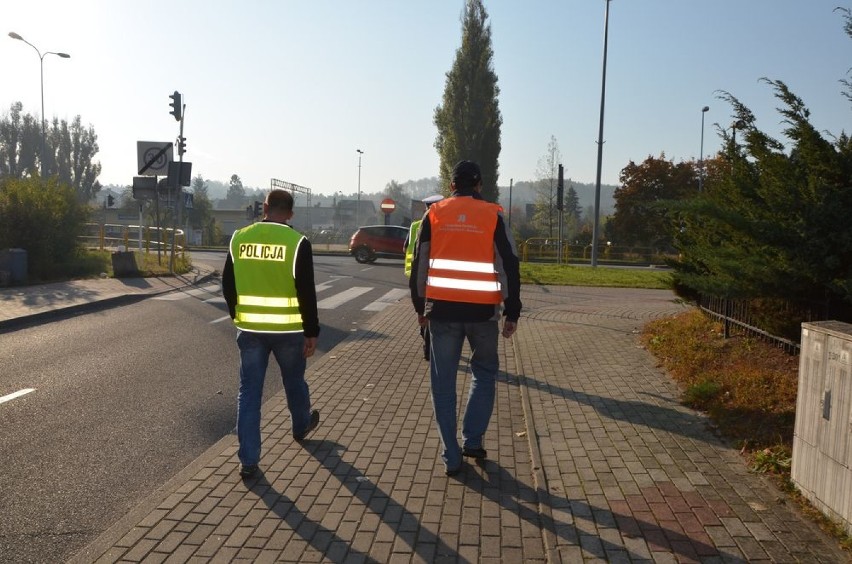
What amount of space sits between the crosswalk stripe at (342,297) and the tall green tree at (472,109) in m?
37.6

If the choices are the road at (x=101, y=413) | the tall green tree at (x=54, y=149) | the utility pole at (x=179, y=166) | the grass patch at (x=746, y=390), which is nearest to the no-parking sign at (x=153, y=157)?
the utility pole at (x=179, y=166)

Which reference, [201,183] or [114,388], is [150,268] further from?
[201,183]

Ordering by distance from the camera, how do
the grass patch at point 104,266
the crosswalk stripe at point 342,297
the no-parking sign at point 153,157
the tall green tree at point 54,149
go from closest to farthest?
the crosswalk stripe at point 342,297 → the grass patch at point 104,266 → the no-parking sign at point 153,157 → the tall green tree at point 54,149

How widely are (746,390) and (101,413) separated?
211 inches

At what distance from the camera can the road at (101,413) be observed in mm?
4324

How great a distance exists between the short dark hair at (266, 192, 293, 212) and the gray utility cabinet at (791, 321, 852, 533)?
322 centimetres

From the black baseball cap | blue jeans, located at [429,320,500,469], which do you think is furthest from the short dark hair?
blue jeans, located at [429,320,500,469]

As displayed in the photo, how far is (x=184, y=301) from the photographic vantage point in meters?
15.4

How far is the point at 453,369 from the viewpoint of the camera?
5.02 meters

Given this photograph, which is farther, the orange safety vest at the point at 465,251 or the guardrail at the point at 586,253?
the guardrail at the point at 586,253

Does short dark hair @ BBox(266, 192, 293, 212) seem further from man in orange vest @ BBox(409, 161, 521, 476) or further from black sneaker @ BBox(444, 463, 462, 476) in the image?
black sneaker @ BBox(444, 463, 462, 476)

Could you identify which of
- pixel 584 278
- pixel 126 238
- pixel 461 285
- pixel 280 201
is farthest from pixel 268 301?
pixel 126 238

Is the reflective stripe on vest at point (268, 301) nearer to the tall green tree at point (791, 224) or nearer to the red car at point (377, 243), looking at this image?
the tall green tree at point (791, 224)

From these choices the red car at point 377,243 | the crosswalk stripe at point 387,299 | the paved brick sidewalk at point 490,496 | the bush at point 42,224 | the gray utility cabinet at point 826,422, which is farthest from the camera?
the red car at point 377,243
